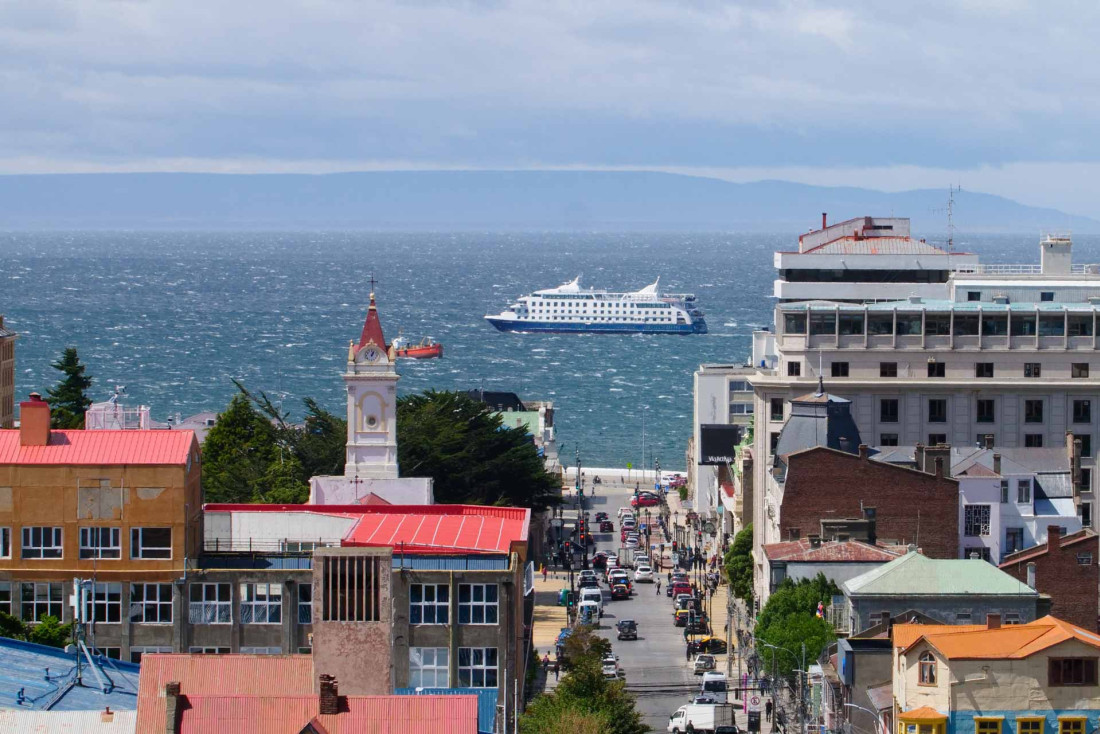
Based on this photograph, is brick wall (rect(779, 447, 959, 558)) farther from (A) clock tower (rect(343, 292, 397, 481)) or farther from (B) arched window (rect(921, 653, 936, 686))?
(B) arched window (rect(921, 653, 936, 686))

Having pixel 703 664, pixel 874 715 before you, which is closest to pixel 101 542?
pixel 874 715

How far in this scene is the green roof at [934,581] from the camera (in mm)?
63781

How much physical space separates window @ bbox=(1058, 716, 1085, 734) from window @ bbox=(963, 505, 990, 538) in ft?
106

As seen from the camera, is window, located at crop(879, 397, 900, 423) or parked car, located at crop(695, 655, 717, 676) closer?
parked car, located at crop(695, 655, 717, 676)

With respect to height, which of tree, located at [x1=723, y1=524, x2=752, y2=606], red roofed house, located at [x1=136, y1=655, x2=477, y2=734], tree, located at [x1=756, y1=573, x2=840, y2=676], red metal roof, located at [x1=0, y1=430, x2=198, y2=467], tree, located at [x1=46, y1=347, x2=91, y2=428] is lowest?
tree, located at [x1=723, y1=524, x2=752, y2=606]

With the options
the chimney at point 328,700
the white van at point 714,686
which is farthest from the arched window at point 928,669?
the white van at point 714,686

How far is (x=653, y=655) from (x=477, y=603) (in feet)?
87.6

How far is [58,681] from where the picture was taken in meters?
42.0

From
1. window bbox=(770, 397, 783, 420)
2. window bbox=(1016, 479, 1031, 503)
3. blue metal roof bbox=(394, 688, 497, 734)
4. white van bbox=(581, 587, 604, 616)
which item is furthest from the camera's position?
window bbox=(770, 397, 783, 420)

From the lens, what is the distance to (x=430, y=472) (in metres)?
98.3

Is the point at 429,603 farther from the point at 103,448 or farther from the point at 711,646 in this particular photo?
the point at 711,646

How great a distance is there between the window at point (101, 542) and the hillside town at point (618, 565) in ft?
0.18

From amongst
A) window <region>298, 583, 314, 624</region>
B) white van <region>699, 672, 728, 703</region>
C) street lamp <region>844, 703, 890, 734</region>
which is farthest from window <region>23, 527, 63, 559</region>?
white van <region>699, 672, 728, 703</region>

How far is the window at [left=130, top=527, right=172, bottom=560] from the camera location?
55719 millimetres
